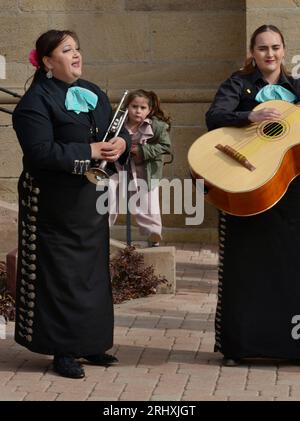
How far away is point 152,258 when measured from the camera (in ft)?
31.5

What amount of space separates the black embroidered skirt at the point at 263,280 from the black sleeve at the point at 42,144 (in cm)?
91

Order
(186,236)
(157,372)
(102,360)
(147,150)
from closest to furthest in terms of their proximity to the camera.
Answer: (157,372)
(102,360)
(147,150)
(186,236)

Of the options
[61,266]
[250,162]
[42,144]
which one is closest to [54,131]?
[42,144]

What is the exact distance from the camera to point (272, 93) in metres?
7.17

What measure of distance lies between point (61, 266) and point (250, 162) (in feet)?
3.69

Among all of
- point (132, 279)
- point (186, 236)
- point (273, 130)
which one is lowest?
point (186, 236)

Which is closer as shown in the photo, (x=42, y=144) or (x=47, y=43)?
(x=42, y=144)

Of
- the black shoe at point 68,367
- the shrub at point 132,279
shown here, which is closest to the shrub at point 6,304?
the shrub at point 132,279

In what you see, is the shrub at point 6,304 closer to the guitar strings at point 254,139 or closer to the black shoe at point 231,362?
the black shoe at point 231,362

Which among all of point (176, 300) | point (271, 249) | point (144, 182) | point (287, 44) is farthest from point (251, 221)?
point (287, 44)

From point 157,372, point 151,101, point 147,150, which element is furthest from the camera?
point 151,101

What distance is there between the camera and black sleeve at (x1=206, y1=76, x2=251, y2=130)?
7074mm

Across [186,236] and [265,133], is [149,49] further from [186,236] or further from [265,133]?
[265,133]

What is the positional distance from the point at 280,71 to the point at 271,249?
953mm
